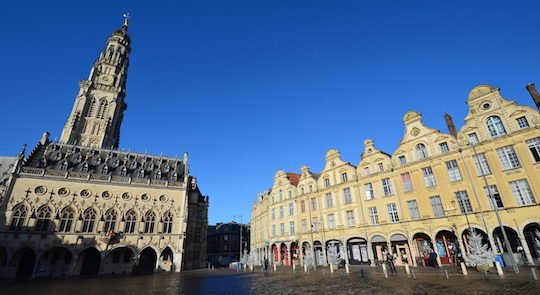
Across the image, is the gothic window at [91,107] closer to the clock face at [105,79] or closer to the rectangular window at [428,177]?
the clock face at [105,79]

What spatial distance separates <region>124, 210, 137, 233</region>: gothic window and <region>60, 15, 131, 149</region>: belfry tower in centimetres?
2329

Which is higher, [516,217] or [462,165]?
[462,165]

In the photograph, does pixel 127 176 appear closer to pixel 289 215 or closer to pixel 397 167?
pixel 289 215

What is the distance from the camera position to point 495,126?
83.3 ft

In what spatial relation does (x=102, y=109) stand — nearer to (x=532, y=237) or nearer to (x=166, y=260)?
(x=166, y=260)

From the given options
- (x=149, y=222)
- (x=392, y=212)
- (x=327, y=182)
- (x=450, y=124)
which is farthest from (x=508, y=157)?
(x=149, y=222)

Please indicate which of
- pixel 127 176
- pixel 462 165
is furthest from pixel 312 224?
pixel 127 176

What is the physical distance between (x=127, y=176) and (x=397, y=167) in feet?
130

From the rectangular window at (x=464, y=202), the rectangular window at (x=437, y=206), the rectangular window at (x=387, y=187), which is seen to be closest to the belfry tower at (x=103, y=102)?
the rectangular window at (x=387, y=187)

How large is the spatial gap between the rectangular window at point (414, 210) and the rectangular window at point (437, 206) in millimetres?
1586

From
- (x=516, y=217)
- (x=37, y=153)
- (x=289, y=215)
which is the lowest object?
(x=516, y=217)

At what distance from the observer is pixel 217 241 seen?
7894cm

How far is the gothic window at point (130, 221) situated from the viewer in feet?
119

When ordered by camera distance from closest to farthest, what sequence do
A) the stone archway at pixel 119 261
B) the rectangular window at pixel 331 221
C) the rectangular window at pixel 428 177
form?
the rectangular window at pixel 428 177
the stone archway at pixel 119 261
the rectangular window at pixel 331 221
